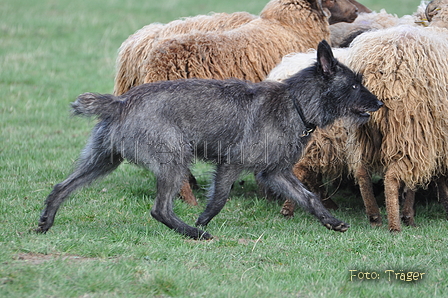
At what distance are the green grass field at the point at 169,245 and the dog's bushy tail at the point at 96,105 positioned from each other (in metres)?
1.12

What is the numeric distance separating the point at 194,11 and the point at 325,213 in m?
18.1

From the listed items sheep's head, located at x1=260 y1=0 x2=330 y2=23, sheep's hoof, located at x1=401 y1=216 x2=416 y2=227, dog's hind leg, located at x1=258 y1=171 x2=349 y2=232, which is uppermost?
sheep's head, located at x1=260 y1=0 x2=330 y2=23

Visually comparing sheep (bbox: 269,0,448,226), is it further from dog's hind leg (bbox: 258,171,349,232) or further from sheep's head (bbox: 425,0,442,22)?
dog's hind leg (bbox: 258,171,349,232)

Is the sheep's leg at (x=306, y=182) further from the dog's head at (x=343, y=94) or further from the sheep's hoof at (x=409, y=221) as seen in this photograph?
the dog's head at (x=343, y=94)

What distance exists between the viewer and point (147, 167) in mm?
5844

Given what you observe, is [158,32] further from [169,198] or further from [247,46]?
[169,198]

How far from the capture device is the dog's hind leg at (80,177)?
5836 mm

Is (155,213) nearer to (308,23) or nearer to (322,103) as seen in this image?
(322,103)

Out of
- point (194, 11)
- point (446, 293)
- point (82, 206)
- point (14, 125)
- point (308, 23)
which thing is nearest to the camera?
point (446, 293)

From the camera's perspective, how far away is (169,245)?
5.52 m

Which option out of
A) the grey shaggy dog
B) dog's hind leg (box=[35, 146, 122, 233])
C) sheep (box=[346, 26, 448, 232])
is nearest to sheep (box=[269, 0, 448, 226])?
sheep (box=[346, 26, 448, 232])

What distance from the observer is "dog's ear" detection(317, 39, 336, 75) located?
19.7ft

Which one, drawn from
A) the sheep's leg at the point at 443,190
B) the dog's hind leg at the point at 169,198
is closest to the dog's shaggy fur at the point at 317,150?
the sheep's leg at the point at 443,190

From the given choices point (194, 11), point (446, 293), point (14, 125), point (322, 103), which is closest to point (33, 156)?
point (14, 125)
